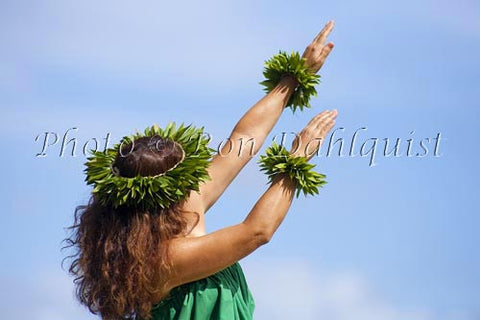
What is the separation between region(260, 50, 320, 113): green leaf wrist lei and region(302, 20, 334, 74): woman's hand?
26 mm

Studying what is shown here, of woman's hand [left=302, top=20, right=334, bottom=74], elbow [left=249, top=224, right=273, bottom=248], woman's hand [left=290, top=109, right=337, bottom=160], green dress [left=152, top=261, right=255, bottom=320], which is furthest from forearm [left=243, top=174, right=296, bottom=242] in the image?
woman's hand [left=302, top=20, right=334, bottom=74]

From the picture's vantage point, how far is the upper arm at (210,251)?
3.20m

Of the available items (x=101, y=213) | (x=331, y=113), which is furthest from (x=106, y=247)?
(x=331, y=113)

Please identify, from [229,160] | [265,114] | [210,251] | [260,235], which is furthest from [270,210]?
[265,114]

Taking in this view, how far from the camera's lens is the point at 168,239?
333 centimetres

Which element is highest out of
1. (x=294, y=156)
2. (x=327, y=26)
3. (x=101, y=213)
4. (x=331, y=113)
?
(x=327, y=26)

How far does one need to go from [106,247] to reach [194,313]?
0.39 m

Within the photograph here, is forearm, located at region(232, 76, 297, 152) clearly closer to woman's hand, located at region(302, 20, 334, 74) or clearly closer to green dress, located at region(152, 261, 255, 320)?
woman's hand, located at region(302, 20, 334, 74)

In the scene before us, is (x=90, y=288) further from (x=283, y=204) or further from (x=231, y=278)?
(x=283, y=204)

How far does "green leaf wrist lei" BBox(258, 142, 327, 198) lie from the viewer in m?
3.29

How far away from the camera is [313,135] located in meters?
3.38

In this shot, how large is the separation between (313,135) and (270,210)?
36 cm

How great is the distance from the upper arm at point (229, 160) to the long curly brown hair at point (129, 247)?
0.26 meters

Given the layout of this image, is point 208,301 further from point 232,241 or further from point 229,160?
point 229,160
